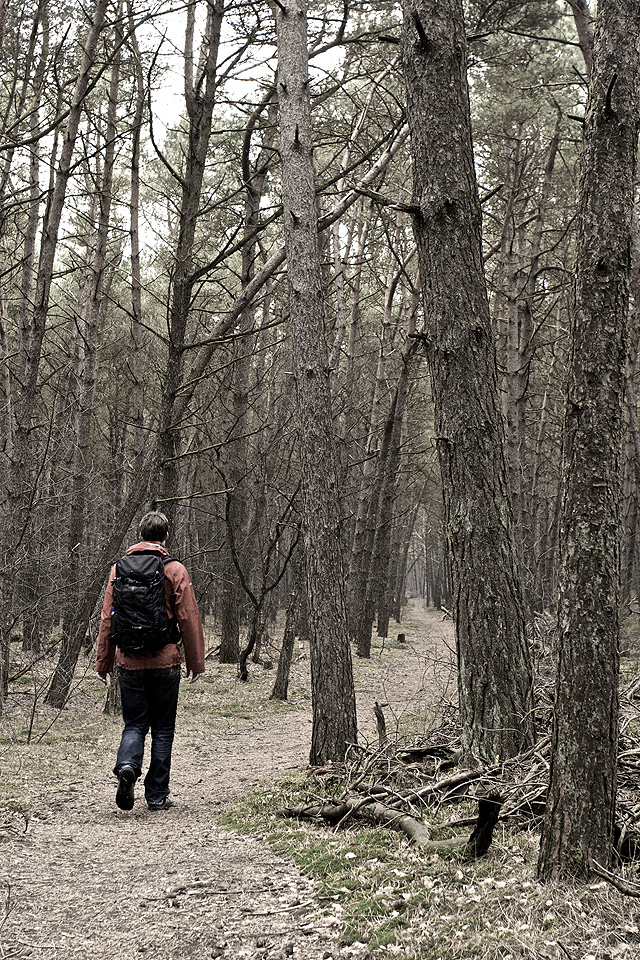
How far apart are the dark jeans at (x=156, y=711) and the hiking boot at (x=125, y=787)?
0.38 feet

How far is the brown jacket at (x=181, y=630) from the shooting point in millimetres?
5625

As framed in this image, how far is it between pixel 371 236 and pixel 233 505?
26.7 ft

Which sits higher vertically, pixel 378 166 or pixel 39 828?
pixel 378 166

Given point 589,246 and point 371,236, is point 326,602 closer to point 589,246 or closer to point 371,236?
point 589,246

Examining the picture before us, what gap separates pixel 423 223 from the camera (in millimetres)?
4727

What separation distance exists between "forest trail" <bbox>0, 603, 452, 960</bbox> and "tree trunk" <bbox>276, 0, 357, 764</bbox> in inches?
31.4

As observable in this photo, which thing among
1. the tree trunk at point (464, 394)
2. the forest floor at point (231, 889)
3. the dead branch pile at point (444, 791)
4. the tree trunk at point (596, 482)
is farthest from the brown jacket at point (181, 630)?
the tree trunk at point (596, 482)

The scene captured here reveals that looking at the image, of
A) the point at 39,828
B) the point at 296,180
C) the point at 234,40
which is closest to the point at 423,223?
the point at 296,180

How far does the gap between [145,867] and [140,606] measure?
5.96 feet

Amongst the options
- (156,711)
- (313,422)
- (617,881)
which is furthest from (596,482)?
(156,711)

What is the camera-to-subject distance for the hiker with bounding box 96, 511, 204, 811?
550 centimetres

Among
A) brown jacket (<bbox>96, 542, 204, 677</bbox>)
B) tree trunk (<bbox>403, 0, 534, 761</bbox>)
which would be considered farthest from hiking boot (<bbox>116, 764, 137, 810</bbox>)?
tree trunk (<bbox>403, 0, 534, 761</bbox>)

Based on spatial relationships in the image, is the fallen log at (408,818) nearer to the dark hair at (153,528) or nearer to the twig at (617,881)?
the twig at (617,881)

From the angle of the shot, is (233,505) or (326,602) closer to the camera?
(326,602)
